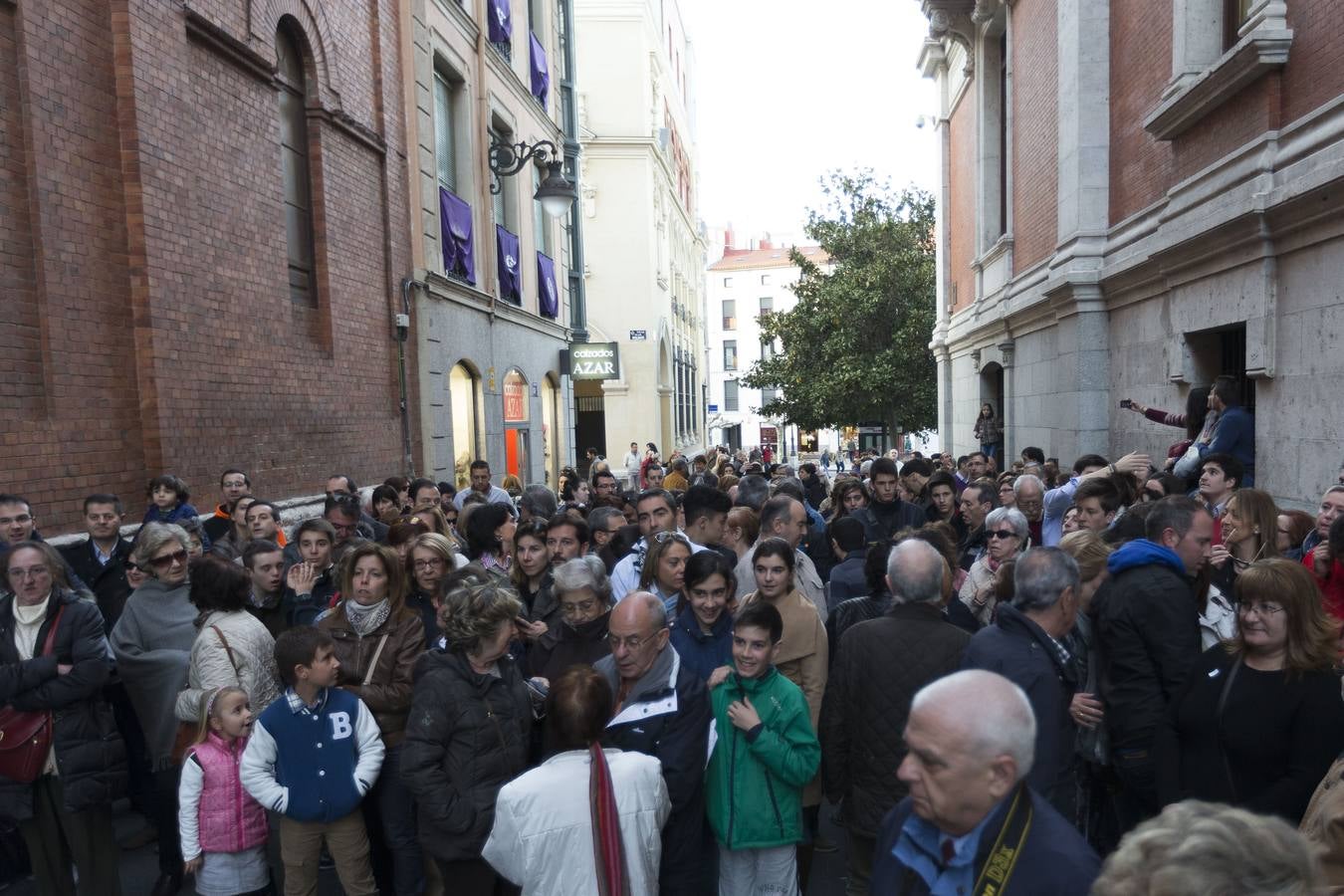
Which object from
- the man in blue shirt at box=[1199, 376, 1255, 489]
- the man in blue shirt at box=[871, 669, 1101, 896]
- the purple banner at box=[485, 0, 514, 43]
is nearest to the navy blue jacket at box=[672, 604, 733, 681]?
the man in blue shirt at box=[871, 669, 1101, 896]

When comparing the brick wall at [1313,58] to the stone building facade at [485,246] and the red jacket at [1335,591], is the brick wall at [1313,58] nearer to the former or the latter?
the red jacket at [1335,591]

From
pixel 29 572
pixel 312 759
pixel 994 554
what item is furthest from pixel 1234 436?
pixel 29 572

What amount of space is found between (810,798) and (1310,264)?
19.5 ft

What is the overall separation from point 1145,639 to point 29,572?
195 inches

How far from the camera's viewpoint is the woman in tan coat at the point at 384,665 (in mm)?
4316

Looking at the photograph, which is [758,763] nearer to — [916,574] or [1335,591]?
[916,574]

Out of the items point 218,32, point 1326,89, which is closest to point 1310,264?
point 1326,89

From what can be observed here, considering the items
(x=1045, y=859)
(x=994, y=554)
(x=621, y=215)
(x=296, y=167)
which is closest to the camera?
(x=1045, y=859)

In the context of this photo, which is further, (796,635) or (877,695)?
(796,635)

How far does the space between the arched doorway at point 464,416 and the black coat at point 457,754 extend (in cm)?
1163

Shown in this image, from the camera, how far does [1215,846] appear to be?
1634 mm

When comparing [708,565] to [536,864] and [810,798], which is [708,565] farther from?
[536,864]

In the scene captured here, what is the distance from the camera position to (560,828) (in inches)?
116

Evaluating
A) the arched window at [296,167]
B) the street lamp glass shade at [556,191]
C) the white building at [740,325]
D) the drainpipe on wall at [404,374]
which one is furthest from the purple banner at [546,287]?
the white building at [740,325]
